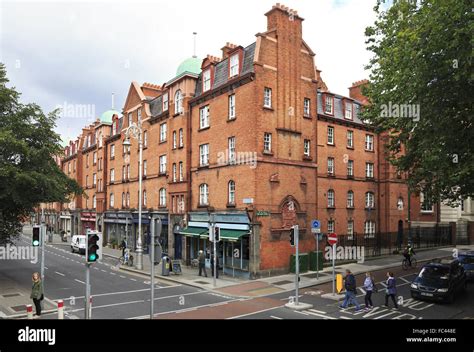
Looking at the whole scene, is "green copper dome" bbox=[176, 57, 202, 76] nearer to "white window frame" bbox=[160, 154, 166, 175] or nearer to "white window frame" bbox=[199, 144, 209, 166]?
"white window frame" bbox=[199, 144, 209, 166]

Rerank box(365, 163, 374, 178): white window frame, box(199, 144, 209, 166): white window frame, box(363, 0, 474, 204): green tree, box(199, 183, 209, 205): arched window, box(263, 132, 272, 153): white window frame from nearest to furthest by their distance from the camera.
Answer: box(363, 0, 474, 204): green tree → box(263, 132, 272, 153): white window frame → box(199, 183, 209, 205): arched window → box(199, 144, 209, 166): white window frame → box(365, 163, 374, 178): white window frame

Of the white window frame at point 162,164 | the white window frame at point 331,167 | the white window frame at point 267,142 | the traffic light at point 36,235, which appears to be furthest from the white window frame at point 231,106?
the traffic light at point 36,235

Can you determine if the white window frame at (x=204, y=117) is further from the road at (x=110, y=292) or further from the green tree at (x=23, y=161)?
the road at (x=110, y=292)

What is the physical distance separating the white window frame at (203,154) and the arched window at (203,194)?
174 cm

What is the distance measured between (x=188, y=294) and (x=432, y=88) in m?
15.3

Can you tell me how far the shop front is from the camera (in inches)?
983

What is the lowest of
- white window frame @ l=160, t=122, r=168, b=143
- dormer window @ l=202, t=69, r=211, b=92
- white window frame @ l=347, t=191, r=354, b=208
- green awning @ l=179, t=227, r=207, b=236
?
green awning @ l=179, t=227, r=207, b=236

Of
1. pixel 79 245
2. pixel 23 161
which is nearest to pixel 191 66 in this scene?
pixel 23 161

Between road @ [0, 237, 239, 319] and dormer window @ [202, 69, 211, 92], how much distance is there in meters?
15.3

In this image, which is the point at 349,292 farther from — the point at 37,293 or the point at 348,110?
the point at 348,110

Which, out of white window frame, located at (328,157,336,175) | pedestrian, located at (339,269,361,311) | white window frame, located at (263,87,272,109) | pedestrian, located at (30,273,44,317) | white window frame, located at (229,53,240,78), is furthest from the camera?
white window frame, located at (328,157,336,175)

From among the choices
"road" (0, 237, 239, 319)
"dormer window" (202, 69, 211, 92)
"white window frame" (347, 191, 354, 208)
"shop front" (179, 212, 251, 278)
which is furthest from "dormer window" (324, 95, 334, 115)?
"road" (0, 237, 239, 319)

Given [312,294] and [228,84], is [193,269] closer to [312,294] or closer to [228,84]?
[312,294]

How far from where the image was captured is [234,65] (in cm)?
2759
